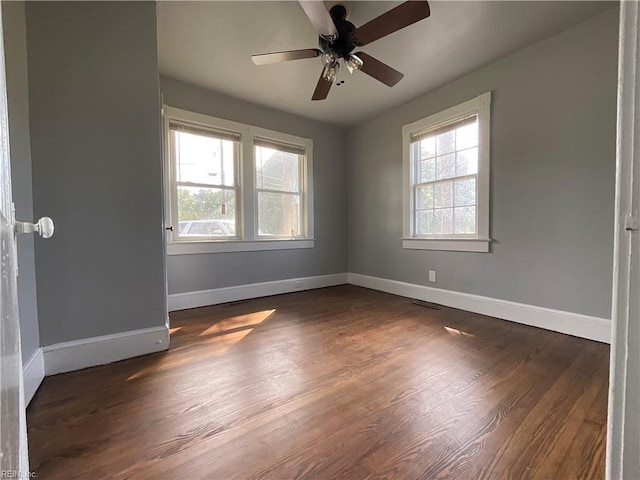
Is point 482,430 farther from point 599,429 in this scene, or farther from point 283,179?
A: point 283,179

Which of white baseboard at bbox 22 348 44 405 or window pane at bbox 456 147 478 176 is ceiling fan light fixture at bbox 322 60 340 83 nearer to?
window pane at bbox 456 147 478 176

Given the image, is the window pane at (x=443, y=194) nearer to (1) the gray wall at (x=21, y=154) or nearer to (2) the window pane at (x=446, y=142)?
(2) the window pane at (x=446, y=142)

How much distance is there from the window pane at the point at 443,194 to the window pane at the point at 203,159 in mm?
2444

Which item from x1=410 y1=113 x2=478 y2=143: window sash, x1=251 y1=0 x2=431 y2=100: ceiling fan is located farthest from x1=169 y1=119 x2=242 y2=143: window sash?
x1=410 y1=113 x2=478 y2=143: window sash

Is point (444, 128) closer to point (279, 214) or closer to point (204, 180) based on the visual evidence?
point (279, 214)

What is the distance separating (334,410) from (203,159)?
2.89 metres

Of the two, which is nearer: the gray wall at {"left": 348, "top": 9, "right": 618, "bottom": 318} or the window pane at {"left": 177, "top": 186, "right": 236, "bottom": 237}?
the gray wall at {"left": 348, "top": 9, "right": 618, "bottom": 318}

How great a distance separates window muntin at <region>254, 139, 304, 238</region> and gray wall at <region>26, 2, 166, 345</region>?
1.64 m

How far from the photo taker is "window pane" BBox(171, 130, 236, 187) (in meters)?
2.97

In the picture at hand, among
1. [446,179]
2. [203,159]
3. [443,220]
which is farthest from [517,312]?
[203,159]

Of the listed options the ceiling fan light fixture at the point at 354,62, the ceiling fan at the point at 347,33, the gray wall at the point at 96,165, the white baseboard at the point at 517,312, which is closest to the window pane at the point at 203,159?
the gray wall at the point at 96,165

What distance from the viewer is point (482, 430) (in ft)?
3.80

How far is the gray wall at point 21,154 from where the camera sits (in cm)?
134

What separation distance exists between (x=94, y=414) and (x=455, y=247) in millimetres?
3138
